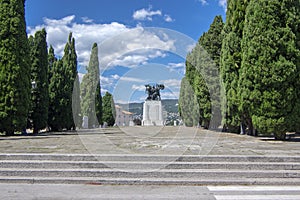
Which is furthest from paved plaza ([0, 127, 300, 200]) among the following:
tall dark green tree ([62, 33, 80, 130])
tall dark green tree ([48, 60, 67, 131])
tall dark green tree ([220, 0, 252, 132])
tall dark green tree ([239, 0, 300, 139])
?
tall dark green tree ([62, 33, 80, 130])

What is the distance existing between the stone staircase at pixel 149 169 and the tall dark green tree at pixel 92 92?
91.3 feet

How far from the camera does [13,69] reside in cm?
1508

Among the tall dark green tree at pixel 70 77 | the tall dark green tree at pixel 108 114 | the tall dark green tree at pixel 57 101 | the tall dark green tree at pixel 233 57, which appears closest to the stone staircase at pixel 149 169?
the tall dark green tree at pixel 233 57

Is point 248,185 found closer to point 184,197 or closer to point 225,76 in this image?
point 184,197

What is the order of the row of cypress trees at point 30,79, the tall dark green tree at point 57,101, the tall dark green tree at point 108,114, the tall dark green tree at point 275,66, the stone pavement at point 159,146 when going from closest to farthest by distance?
the stone pavement at point 159,146, the tall dark green tree at point 275,66, the row of cypress trees at point 30,79, the tall dark green tree at point 57,101, the tall dark green tree at point 108,114

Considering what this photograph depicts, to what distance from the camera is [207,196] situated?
4773mm

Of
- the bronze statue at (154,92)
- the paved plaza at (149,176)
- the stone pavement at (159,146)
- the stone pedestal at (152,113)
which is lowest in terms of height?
the paved plaza at (149,176)

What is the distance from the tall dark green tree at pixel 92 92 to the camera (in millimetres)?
33969

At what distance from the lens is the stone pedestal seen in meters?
39.1

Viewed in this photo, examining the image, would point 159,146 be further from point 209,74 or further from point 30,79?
point 209,74

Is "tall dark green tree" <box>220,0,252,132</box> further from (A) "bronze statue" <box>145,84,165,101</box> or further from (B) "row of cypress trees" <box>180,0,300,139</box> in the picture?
(A) "bronze statue" <box>145,84,165,101</box>

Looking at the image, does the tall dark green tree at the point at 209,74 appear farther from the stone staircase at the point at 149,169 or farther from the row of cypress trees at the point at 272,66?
the stone staircase at the point at 149,169

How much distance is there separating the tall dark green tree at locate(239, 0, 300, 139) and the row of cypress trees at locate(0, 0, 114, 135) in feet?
37.3

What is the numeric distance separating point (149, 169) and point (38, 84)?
592 inches
